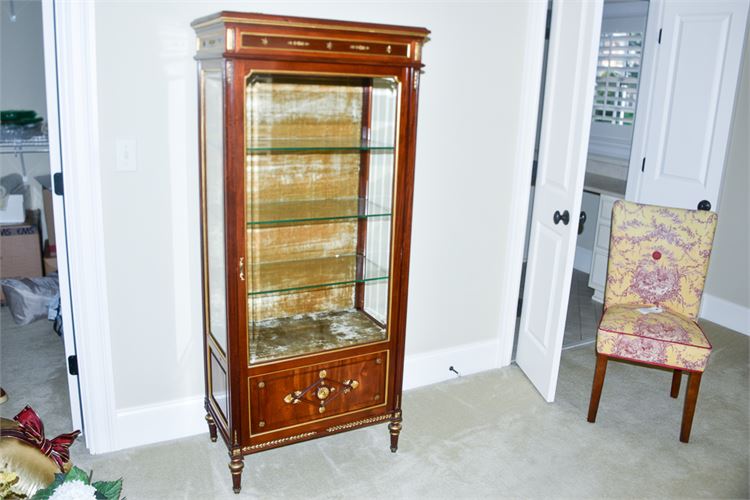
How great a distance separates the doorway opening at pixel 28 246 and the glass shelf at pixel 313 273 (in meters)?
0.95

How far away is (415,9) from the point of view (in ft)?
9.06

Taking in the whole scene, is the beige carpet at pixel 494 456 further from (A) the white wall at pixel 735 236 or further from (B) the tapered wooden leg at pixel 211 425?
(A) the white wall at pixel 735 236

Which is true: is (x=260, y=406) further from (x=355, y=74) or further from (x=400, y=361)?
(x=355, y=74)

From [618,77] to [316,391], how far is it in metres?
3.76

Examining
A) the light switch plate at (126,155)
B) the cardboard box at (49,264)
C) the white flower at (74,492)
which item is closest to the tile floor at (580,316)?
the light switch plate at (126,155)

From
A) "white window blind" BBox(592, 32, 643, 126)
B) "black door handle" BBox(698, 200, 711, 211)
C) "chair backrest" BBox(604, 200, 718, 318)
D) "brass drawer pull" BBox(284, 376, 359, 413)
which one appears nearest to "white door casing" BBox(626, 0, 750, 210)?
"black door handle" BBox(698, 200, 711, 211)

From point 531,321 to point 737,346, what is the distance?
1.48m

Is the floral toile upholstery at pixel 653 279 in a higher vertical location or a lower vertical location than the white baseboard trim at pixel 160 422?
higher

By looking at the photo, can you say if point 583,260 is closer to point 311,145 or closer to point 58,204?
point 311,145

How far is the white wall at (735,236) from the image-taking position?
13.0ft

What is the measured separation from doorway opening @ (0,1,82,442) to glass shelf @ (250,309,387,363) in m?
0.86

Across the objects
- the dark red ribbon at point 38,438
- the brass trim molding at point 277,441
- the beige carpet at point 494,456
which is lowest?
the beige carpet at point 494,456

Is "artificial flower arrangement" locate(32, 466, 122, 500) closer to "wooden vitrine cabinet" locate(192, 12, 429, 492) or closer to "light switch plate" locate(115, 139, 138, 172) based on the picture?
"wooden vitrine cabinet" locate(192, 12, 429, 492)

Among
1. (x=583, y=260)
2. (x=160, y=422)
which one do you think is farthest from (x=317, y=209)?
(x=583, y=260)
